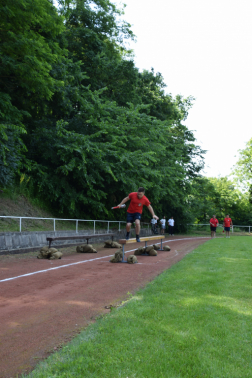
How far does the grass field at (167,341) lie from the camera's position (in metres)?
3.00

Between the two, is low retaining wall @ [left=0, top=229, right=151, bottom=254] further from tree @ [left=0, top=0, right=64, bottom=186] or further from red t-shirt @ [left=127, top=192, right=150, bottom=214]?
red t-shirt @ [left=127, top=192, right=150, bottom=214]

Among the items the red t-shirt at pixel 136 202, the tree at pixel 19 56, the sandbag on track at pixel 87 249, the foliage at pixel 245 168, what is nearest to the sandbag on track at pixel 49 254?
the sandbag on track at pixel 87 249

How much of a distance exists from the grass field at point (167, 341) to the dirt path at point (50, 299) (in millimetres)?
325

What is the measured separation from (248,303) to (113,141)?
49.3ft

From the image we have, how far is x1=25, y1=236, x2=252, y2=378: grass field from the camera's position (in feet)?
9.85

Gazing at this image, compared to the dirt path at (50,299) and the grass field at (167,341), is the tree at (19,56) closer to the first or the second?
the dirt path at (50,299)

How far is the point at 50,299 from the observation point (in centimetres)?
577

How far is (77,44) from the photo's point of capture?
22.5m

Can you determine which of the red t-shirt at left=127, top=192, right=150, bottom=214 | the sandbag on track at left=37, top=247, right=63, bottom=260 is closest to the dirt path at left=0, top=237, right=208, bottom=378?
the sandbag on track at left=37, top=247, right=63, bottom=260

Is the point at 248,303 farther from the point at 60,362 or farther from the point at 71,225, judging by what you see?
the point at 71,225

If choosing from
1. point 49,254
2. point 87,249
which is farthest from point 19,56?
point 87,249

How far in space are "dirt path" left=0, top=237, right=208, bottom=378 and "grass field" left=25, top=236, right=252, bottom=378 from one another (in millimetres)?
325

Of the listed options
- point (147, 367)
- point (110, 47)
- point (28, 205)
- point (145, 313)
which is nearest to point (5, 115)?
point (28, 205)

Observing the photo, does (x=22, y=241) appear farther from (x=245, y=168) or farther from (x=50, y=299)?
(x=245, y=168)
